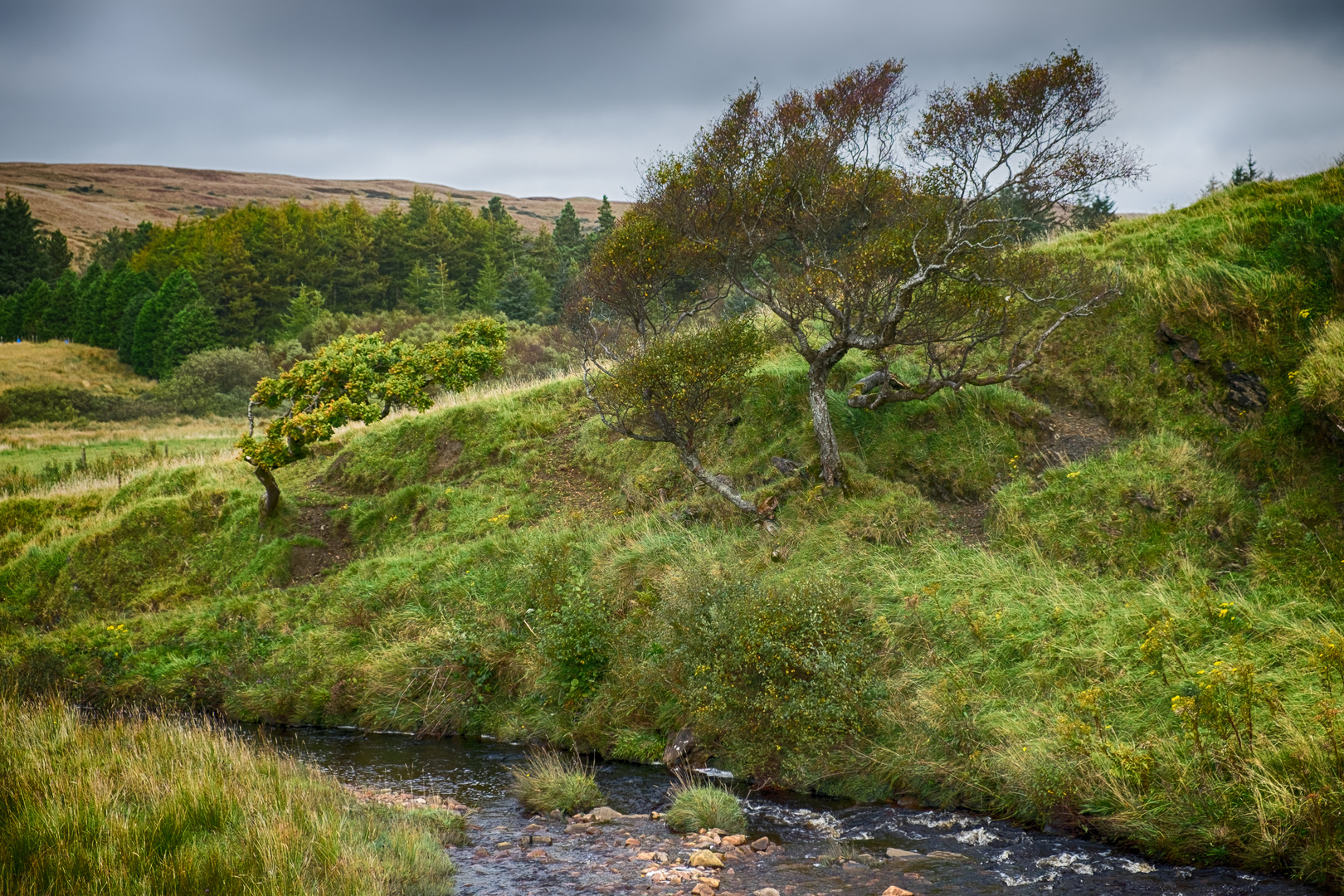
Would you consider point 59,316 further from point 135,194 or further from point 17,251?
point 135,194

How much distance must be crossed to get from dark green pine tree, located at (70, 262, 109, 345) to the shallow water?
79270 mm

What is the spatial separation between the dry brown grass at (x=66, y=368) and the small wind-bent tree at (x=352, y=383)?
44906mm

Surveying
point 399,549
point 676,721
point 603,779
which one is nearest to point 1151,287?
point 676,721

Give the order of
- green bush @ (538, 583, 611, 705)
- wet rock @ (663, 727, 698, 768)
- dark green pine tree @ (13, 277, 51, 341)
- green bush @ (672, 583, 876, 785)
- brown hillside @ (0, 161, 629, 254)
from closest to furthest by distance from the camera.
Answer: green bush @ (672, 583, 876, 785) < wet rock @ (663, 727, 698, 768) < green bush @ (538, 583, 611, 705) < dark green pine tree @ (13, 277, 51, 341) < brown hillside @ (0, 161, 629, 254)

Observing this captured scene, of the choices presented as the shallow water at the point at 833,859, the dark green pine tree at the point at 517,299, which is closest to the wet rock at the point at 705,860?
the shallow water at the point at 833,859

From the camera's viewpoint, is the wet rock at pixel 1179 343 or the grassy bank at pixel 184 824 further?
the wet rock at pixel 1179 343

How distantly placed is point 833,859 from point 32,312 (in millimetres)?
92207

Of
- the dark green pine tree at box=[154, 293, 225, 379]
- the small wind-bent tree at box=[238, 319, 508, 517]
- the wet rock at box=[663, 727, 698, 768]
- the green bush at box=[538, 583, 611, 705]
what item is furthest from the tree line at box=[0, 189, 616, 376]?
the wet rock at box=[663, 727, 698, 768]

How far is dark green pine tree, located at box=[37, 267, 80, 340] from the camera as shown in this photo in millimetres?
74688

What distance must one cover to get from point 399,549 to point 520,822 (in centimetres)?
994

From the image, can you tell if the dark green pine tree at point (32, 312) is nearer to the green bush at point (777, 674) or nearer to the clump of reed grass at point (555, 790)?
the clump of reed grass at point (555, 790)

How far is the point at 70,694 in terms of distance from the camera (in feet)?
47.0

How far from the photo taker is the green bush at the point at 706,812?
27.5 ft

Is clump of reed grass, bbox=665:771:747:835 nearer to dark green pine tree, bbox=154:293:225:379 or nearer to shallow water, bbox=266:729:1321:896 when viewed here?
shallow water, bbox=266:729:1321:896
